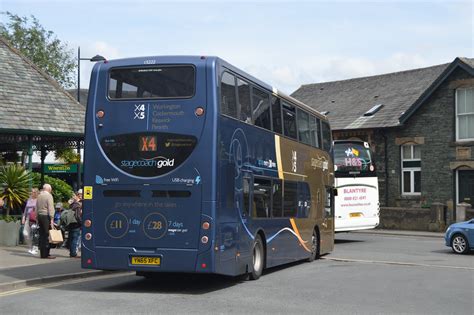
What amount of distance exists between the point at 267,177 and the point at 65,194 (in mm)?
22020

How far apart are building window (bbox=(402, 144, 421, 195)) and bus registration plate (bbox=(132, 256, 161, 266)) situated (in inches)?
1113

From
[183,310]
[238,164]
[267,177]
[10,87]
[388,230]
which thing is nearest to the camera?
[183,310]

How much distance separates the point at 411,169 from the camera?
126 feet

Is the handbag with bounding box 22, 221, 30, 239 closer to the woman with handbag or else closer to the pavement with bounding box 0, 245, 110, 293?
the woman with handbag

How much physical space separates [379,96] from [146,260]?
33.8 m

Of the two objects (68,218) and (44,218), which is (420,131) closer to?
(68,218)

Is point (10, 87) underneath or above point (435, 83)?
underneath

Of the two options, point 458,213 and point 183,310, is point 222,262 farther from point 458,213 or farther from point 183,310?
point 458,213

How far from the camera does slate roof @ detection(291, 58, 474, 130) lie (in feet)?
125

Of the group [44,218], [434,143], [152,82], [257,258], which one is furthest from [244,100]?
[434,143]

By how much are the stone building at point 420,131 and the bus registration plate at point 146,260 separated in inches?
1028

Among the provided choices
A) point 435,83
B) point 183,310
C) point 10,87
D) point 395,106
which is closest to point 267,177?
point 183,310

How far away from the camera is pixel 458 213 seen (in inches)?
1310

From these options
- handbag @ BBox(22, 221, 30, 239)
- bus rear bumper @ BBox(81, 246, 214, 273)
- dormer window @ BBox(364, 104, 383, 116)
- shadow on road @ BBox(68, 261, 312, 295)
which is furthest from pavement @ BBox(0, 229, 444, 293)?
dormer window @ BBox(364, 104, 383, 116)
